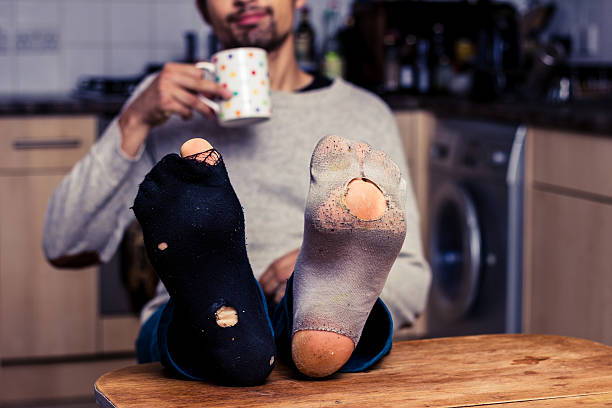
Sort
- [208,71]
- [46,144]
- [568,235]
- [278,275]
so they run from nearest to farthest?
[278,275] → [208,71] → [568,235] → [46,144]

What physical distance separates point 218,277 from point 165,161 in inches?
3.4

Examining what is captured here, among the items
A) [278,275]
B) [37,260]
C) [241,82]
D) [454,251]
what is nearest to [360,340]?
Result: [278,275]

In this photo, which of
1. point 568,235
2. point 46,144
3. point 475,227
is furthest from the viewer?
point 46,144

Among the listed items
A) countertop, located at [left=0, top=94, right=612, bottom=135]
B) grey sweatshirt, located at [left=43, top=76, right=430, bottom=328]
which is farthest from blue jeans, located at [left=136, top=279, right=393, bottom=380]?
countertop, located at [left=0, top=94, right=612, bottom=135]

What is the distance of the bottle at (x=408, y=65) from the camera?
113 inches

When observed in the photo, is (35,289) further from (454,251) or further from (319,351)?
(319,351)

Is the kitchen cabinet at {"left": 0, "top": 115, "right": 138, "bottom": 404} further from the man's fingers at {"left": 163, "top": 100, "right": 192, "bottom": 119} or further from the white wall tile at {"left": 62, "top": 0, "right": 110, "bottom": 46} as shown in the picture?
the man's fingers at {"left": 163, "top": 100, "right": 192, "bottom": 119}

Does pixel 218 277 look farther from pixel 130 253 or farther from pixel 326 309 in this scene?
pixel 130 253

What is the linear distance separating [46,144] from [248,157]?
137 centimetres

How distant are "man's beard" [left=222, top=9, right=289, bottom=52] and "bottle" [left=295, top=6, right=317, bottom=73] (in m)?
1.78

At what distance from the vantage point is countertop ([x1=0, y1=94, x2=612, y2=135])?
177cm

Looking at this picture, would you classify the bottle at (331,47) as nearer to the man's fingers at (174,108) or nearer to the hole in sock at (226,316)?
the man's fingers at (174,108)

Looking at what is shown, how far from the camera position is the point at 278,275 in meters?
0.95

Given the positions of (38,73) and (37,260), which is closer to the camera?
(37,260)
